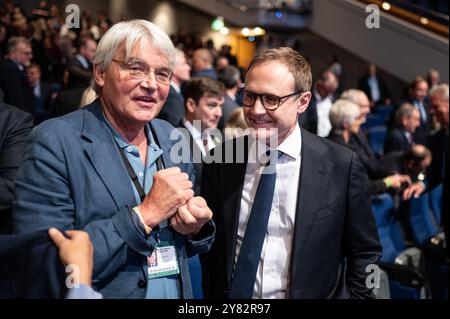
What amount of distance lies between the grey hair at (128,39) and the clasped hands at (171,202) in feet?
1.07

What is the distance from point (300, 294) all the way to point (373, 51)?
10.8 meters

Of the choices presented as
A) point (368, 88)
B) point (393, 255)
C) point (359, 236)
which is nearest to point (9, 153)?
point (359, 236)

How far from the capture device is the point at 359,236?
192 cm

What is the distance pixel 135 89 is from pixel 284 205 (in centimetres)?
68

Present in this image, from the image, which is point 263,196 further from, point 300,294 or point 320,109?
point 320,109

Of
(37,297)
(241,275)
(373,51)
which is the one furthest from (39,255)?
(373,51)

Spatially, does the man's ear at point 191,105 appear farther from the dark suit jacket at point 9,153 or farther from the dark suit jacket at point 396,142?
the dark suit jacket at point 396,142

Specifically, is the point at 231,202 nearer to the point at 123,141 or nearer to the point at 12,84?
the point at 123,141

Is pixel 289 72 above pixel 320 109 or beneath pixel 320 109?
above

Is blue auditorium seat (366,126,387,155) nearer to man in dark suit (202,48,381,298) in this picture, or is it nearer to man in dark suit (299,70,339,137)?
man in dark suit (299,70,339,137)

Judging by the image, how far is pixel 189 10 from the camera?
16266 millimetres

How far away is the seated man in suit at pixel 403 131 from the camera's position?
19.2 feet

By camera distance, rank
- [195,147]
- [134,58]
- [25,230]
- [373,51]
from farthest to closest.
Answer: [373,51]
[195,147]
[134,58]
[25,230]

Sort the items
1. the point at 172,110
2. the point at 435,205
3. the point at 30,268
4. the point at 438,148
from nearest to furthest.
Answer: the point at 30,268
the point at 172,110
the point at 438,148
the point at 435,205
